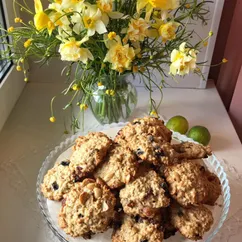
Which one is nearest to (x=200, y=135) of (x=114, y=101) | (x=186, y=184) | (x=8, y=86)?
(x=114, y=101)

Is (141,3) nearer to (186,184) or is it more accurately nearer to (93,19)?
(93,19)

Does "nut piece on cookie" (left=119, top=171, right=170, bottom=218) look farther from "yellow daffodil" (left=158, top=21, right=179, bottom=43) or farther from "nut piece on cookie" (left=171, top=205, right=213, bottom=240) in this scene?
"yellow daffodil" (left=158, top=21, right=179, bottom=43)

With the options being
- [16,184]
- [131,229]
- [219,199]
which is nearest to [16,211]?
[16,184]

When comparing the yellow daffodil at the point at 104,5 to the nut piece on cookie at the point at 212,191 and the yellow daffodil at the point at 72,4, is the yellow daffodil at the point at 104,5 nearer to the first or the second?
the yellow daffodil at the point at 72,4

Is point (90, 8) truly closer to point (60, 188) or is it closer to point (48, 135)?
point (60, 188)

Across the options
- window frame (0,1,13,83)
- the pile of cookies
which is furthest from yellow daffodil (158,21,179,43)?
window frame (0,1,13,83)
